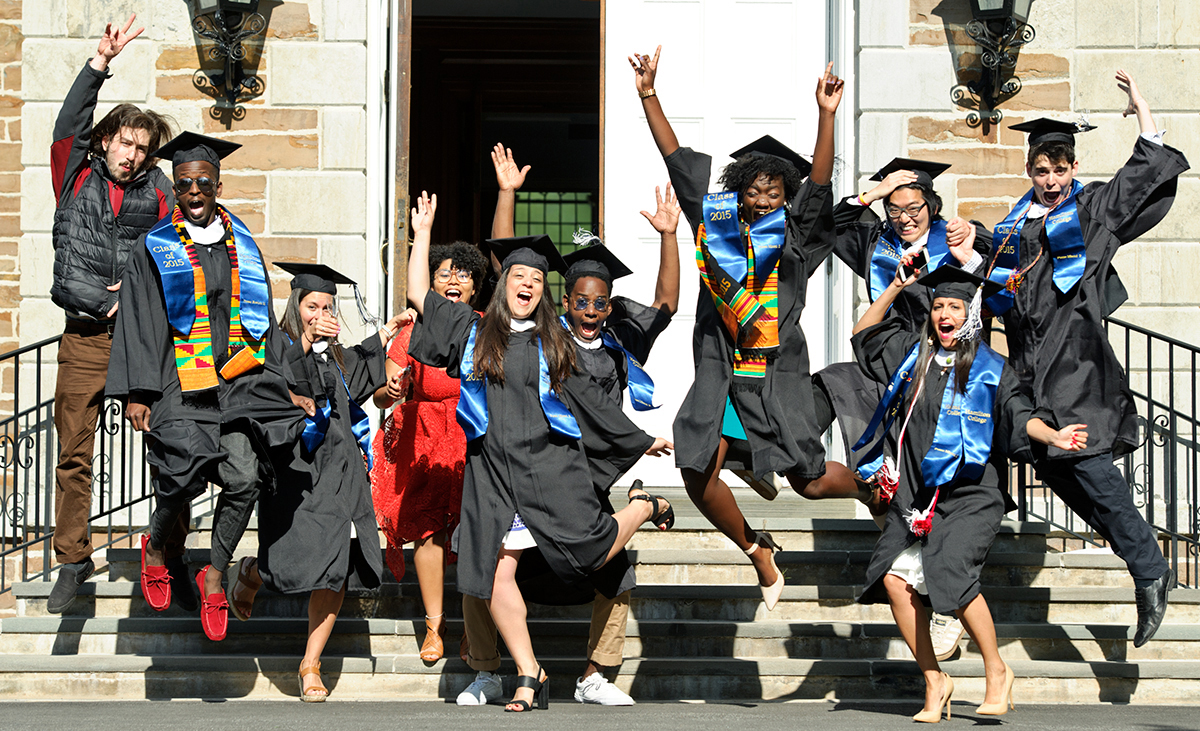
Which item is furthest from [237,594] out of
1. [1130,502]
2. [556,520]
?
[1130,502]

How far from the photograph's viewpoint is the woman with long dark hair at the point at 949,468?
491cm

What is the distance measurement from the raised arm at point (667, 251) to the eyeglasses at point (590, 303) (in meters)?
0.31

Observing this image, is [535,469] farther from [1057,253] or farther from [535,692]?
[1057,253]

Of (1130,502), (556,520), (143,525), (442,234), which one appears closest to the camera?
(556,520)

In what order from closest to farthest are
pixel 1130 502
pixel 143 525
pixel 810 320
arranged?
pixel 1130 502 → pixel 143 525 → pixel 810 320

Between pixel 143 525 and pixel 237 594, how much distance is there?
1972 mm

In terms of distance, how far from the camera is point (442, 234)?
1257 cm

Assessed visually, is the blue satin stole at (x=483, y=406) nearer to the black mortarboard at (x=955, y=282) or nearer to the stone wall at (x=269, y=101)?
the black mortarboard at (x=955, y=282)

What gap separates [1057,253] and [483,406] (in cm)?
252

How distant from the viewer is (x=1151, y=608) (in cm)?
541

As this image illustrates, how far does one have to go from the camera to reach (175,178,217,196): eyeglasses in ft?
17.5

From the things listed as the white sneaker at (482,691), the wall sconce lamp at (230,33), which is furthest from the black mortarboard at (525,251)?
the wall sconce lamp at (230,33)

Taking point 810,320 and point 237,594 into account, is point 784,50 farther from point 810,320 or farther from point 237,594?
point 237,594

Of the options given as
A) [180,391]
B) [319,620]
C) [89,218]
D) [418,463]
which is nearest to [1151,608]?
[418,463]
